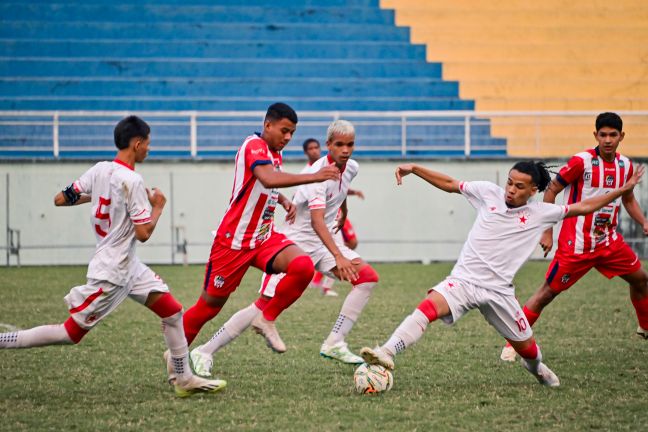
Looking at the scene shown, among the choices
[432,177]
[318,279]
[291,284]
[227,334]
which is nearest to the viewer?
[432,177]

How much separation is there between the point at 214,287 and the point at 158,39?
→ 18.5 meters

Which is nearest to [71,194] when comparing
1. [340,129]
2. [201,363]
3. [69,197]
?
[69,197]

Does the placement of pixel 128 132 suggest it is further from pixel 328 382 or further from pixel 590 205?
pixel 590 205

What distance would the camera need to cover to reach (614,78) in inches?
968

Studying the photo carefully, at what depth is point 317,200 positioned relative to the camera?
25.2 feet

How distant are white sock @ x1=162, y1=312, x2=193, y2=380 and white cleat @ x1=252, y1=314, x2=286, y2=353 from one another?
0.90 metres

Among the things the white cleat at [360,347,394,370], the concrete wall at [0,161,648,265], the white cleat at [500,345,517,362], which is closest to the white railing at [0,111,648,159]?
the concrete wall at [0,161,648,265]

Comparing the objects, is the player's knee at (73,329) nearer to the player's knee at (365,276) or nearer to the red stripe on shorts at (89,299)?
the red stripe on shorts at (89,299)

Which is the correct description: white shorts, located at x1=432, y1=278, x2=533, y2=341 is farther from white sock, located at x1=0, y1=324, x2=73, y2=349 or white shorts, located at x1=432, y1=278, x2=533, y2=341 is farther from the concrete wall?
the concrete wall

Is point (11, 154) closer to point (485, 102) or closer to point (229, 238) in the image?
point (485, 102)

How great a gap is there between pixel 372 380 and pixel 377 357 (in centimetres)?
20

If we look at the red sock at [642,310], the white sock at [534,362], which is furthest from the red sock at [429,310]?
the red sock at [642,310]

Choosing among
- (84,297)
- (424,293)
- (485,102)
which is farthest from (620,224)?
(84,297)

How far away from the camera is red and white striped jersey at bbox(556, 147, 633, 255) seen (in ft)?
27.5
